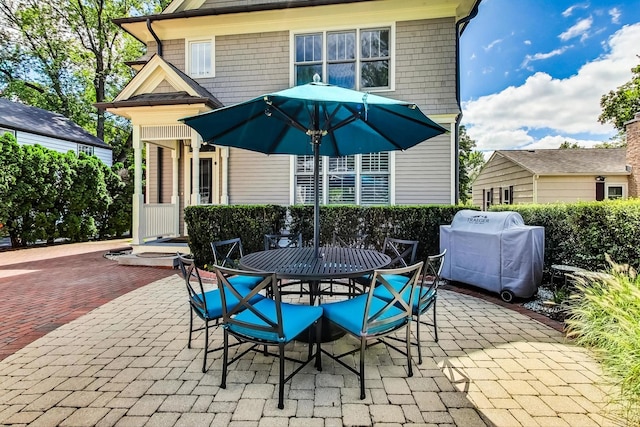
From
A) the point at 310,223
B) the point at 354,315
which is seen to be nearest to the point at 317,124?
the point at 354,315

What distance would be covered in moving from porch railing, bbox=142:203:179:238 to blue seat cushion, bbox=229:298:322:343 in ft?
21.1

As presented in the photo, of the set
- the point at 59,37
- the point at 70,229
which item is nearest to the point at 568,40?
the point at 70,229

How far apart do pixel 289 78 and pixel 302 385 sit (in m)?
7.82

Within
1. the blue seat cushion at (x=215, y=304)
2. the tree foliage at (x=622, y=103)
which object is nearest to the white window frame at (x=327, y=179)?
the blue seat cushion at (x=215, y=304)

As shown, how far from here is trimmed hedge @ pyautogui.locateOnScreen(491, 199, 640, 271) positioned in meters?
3.84

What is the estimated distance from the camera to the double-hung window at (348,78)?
8.13 m

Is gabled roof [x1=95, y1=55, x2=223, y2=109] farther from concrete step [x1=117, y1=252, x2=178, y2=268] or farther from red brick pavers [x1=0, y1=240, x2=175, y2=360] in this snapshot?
red brick pavers [x1=0, y1=240, x2=175, y2=360]

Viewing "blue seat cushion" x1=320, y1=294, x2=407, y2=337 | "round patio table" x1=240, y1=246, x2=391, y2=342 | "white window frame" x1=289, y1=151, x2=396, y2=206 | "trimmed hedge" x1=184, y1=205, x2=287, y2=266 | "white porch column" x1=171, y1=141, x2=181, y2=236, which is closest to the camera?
"blue seat cushion" x1=320, y1=294, x2=407, y2=337

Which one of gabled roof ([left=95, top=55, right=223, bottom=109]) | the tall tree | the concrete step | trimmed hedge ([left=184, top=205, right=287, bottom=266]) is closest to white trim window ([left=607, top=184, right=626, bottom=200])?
trimmed hedge ([left=184, top=205, right=287, bottom=266])

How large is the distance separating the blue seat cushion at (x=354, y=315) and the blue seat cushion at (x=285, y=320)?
0.12 meters

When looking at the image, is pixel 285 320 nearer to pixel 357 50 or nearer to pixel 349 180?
pixel 349 180

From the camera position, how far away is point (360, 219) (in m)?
6.67

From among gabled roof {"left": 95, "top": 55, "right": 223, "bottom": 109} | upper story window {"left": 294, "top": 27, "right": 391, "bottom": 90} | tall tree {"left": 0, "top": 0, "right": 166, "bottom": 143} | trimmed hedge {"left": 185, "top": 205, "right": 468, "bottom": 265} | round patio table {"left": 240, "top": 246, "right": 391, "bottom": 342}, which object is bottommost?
round patio table {"left": 240, "top": 246, "right": 391, "bottom": 342}

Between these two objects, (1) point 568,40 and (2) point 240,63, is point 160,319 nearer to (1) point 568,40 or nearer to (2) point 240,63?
(2) point 240,63
